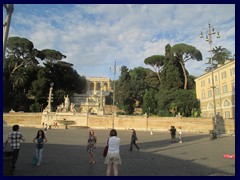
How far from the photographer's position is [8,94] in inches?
1829

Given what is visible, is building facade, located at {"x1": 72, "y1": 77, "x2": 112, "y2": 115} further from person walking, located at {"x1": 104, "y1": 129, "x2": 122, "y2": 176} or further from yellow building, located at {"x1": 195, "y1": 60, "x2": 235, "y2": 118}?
person walking, located at {"x1": 104, "y1": 129, "x2": 122, "y2": 176}

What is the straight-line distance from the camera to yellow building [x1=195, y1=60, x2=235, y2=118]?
3803 cm

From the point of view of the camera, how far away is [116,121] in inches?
1465

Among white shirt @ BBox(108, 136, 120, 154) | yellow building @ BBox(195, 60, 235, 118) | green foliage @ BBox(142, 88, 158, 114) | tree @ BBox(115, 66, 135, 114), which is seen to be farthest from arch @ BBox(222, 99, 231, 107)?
white shirt @ BBox(108, 136, 120, 154)

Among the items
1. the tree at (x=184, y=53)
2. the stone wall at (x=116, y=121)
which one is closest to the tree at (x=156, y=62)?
the tree at (x=184, y=53)

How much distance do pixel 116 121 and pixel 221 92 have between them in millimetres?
19481

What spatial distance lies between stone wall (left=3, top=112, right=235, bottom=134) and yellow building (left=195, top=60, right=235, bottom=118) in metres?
4.92

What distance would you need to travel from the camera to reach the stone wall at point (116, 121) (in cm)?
3628

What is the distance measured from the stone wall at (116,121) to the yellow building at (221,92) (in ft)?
16.2

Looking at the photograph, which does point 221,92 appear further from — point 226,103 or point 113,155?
point 113,155

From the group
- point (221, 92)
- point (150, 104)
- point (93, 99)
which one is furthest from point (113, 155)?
point (93, 99)

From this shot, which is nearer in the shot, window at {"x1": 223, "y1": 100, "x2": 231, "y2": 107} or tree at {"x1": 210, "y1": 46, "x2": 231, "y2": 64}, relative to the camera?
window at {"x1": 223, "y1": 100, "x2": 231, "y2": 107}
